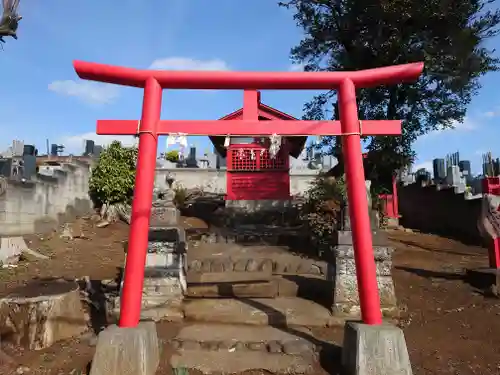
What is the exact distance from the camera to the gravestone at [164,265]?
257 inches

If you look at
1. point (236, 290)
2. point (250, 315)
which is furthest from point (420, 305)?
point (236, 290)

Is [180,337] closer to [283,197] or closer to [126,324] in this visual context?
[126,324]

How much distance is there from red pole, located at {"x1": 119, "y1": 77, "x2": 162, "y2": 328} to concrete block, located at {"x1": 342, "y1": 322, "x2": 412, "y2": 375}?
8.26 feet

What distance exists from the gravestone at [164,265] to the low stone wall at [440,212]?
40.1 ft

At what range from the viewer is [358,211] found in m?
4.78

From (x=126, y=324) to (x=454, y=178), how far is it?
75.3 feet

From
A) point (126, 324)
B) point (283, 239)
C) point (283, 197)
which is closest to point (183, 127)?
point (126, 324)

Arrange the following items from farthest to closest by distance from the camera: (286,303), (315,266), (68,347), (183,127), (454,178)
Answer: (454,178) < (315,266) < (286,303) < (68,347) < (183,127)

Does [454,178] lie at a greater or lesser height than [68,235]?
greater

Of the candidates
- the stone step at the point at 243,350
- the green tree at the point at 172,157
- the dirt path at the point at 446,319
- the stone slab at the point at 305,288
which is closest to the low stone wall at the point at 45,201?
the stone step at the point at 243,350

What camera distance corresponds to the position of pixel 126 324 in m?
4.46

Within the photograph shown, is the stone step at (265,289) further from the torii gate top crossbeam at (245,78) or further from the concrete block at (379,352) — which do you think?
the torii gate top crossbeam at (245,78)

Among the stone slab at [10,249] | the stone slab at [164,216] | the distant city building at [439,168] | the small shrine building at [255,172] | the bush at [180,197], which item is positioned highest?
the distant city building at [439,168]

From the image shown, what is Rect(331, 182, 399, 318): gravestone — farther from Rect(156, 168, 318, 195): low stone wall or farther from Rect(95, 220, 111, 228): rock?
Rect(156, 168, 318, 195): low stone wall
